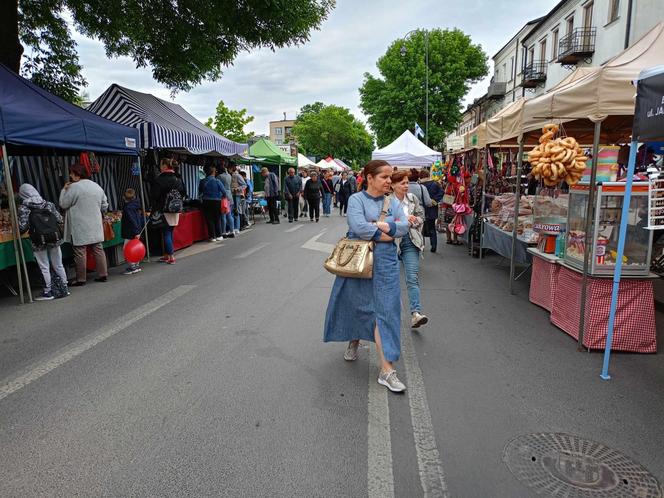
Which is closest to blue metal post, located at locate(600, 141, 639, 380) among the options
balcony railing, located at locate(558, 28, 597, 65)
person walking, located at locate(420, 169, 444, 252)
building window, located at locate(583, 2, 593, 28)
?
person walking, located at locate(420, 169, 444, 252)

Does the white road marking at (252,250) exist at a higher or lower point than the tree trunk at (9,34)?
lower

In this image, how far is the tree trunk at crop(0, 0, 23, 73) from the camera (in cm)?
846

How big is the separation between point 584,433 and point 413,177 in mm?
5684

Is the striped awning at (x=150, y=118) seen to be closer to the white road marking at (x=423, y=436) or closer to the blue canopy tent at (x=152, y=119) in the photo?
the blue canopy tent at (x=152, y=119)

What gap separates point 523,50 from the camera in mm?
33531

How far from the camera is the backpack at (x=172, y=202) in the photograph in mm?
9086

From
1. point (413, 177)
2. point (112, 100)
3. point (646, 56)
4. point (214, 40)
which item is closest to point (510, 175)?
point (413, 177)

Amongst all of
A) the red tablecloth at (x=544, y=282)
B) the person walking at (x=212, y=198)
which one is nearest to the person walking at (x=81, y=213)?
the person walking at (x=212, y=198)

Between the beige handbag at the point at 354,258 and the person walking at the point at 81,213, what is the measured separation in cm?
512

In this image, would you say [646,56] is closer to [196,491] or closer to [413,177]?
[413,177]

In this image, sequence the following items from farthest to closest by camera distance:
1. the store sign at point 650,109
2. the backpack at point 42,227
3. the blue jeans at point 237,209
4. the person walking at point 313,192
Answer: the person walking at point 313,192 → the blue jeans at point 237,209 → the backpack at point 42,227 → the store sign at point 650,109

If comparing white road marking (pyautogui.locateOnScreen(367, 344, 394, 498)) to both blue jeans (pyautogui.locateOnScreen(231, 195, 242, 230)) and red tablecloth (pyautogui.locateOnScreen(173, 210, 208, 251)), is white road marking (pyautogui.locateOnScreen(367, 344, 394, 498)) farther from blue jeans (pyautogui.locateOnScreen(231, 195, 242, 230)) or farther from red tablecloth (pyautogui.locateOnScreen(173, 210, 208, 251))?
blue jeans (pyautogui.locateOnScreen(231, 195, 242, 230))

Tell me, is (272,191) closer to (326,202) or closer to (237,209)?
(237,209)

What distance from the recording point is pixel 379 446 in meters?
2.96
